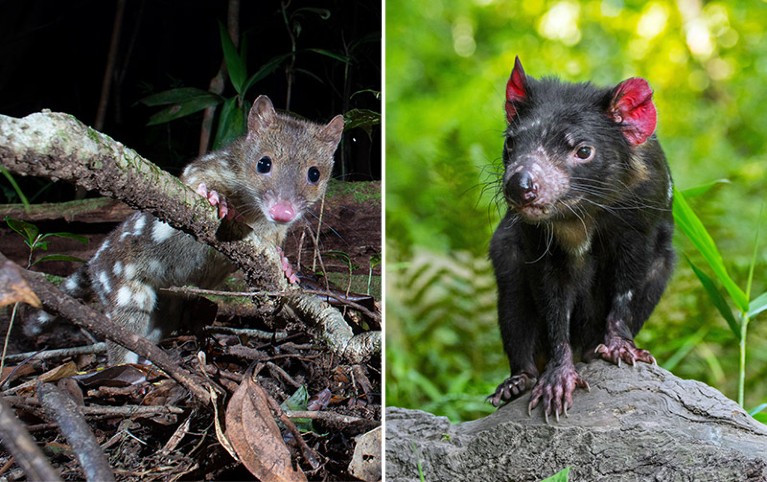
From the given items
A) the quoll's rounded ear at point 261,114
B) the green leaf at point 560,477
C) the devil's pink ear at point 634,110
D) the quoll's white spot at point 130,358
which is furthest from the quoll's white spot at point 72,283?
the devil's pink ear at point 634,110

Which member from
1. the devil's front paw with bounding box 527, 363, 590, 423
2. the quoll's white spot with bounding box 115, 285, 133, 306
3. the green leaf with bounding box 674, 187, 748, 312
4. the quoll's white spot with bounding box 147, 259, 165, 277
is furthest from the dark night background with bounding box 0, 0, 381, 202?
the green leaf with bounding box 674, 187, 748, 312

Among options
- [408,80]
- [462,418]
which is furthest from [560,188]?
[408,80]

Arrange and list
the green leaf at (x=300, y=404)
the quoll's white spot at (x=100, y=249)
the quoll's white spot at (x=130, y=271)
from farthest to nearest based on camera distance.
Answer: the quoll's white spot at (x=130, y=271), the quoll's white spot at (x=100, y=249), the green leaf at (x=300, y=404)

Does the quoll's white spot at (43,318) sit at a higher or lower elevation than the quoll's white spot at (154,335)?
higher

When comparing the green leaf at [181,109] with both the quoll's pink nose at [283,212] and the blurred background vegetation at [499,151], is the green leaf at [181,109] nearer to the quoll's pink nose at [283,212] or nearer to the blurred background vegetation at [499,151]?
the quoll's pink nose at [283,212]

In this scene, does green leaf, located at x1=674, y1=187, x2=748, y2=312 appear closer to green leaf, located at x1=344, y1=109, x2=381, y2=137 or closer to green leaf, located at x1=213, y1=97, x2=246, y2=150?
green leaf, located at x1=344, y1=109, x2=381, y2=137
